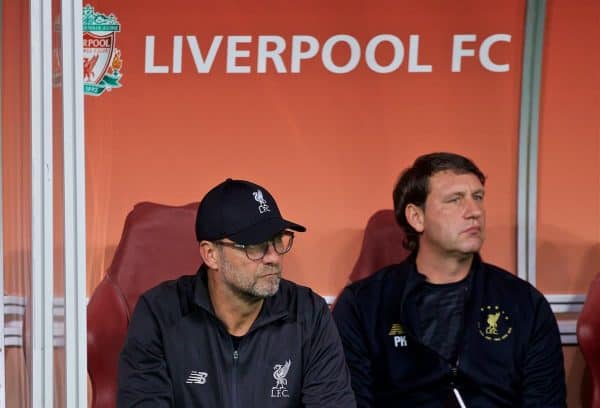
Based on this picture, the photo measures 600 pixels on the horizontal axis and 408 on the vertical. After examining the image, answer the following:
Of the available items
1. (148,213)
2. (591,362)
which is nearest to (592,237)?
(591,362)

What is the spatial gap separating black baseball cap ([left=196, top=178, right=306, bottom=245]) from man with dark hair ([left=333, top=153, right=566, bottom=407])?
2.17 ft

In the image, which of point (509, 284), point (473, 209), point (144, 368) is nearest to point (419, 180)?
point (473, 209)

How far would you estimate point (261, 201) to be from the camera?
296cm

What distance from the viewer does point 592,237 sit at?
13.6 ft

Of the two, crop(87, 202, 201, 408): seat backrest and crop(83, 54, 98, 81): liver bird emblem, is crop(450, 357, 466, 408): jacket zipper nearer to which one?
crop(87, 202, 201, 408): seat backrest

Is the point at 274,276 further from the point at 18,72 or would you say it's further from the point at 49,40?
the point at 49,40

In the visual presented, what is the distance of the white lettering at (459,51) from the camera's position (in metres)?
4.10

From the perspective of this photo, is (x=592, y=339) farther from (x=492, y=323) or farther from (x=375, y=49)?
(x=375, y=49)

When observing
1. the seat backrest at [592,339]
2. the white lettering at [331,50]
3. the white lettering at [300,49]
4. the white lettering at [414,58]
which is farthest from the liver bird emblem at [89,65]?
the seat backrest at [592,339]

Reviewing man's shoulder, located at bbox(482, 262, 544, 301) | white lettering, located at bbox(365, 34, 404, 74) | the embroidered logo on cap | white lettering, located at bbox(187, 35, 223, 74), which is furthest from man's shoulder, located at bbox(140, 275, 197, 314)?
white lettering, located at bbox(365, 34, 404, 74)

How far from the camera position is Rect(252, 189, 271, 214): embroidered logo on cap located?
292 cm

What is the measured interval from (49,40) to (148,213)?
1.70 meters

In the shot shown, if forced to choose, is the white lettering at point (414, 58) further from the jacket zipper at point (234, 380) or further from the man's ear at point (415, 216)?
the jacket zipper at point (234, 380)

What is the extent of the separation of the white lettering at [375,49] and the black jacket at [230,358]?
1398mm
